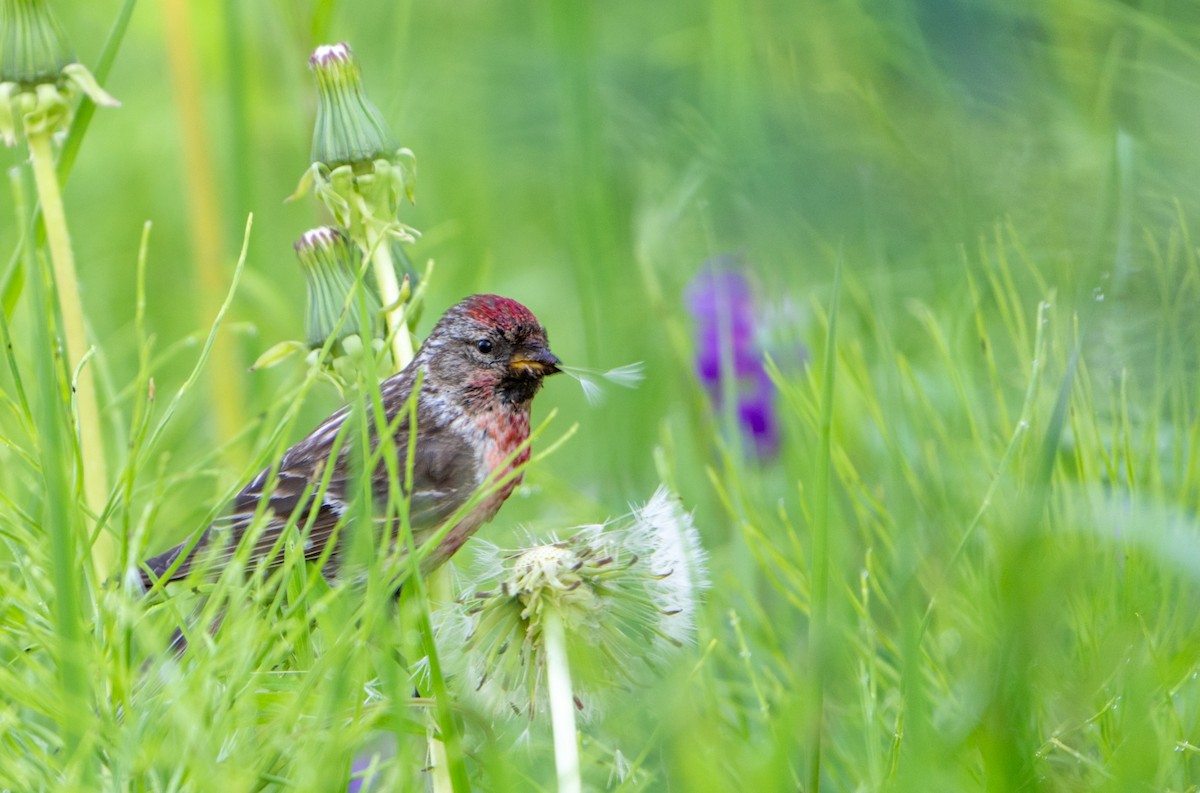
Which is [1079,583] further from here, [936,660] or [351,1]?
[351,1]

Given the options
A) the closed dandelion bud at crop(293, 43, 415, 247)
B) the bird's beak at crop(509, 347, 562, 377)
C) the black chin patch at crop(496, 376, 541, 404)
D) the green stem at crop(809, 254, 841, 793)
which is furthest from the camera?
the black chin patch at crop(496, 376, 541, 404)

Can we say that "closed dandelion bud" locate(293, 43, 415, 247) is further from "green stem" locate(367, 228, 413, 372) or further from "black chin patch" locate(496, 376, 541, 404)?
"black chin patch" locate(496, 376, 541, 404)

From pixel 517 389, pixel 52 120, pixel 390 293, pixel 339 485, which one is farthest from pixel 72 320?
pixel 517 389

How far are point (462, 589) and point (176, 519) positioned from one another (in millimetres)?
792

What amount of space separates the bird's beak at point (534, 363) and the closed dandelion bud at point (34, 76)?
0.81 m

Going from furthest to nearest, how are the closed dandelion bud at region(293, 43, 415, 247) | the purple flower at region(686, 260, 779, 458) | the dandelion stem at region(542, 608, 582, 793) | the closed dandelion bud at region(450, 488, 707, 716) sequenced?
the purple flower at region(686, 260, 779, 458), the closed dandelion bud at region(293, 43, 415, 247), the closed dandelion bud at region(450, 488, 707, 716), the dandelion stem at region(542, 608, 582, 793)

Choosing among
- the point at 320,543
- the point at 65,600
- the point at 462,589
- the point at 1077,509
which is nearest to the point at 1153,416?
the point at 1077,509

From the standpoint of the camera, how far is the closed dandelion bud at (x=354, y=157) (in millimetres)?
1470

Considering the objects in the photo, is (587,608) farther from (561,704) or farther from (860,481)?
Answer: (860,481)

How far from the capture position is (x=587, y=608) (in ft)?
4.52

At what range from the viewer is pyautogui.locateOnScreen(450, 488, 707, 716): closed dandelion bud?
4.46 feet

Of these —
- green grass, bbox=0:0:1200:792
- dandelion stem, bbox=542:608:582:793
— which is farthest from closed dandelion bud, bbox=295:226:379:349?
dandelion stem, bbox=542:608:582:793

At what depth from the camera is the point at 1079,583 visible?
1314 millimetres

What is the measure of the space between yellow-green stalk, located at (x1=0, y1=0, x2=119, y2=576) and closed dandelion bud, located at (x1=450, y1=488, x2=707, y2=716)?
18.2 inches
